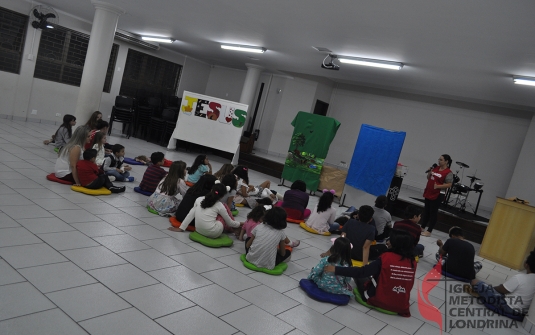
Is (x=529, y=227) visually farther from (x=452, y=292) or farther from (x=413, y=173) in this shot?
(x=413, y=173)

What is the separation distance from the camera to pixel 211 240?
4.69m

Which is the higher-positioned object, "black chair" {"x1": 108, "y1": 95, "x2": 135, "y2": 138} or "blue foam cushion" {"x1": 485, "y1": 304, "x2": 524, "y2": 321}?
"black chair" {"x1": 108, "y1": 95, "x2": 135, "y2": 138}

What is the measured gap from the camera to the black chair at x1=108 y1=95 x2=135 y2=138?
12.2 meters

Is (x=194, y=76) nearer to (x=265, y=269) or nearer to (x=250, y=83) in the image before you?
(x=250, y=83)

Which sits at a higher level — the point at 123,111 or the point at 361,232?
the point at 123,111

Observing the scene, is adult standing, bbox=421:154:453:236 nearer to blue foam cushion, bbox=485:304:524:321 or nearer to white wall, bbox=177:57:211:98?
blue foam cushion, bbox=485:304:524:321

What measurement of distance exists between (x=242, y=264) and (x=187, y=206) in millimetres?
1194

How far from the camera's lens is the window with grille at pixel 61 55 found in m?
11.0

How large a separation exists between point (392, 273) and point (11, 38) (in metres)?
11.1

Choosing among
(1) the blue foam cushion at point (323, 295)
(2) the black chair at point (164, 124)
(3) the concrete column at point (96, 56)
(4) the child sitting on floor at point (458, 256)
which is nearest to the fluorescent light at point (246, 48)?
(3) the concrete column at point (96, 56)

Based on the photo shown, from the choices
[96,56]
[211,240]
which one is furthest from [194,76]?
[211,240]

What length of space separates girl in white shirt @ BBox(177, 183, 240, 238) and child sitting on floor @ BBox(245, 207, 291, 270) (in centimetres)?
60

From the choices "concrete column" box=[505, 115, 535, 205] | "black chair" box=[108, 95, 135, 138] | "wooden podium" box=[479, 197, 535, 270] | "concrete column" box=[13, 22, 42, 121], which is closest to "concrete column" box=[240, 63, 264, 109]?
"black chair" box=[108, 95, 135, 138]

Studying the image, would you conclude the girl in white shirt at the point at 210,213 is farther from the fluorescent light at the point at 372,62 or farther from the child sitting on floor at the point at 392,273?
the fluorescent light at the point at 372,62
